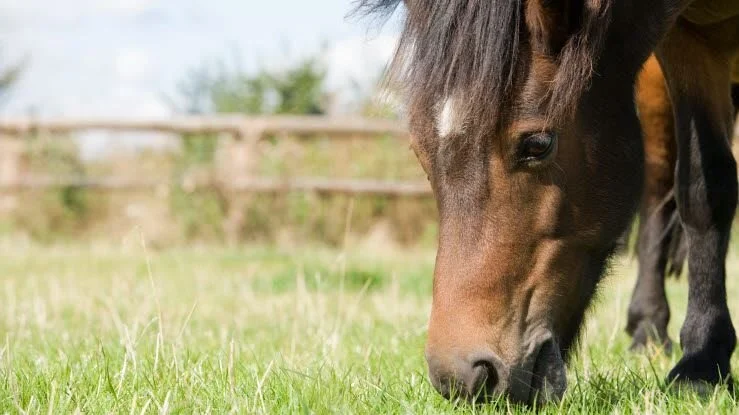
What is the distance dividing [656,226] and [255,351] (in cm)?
215

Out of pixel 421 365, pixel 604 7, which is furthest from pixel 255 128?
pixel 604 7

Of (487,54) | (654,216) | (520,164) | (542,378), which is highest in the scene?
(487,54)

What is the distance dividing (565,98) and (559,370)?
664 millimetres

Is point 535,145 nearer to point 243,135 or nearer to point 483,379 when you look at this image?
point 483,379

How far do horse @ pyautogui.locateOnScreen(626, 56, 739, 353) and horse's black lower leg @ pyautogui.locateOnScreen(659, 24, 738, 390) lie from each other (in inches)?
35.8

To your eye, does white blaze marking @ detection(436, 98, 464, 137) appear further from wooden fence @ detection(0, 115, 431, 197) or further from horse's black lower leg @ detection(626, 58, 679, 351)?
wooden fence @ detection(0, 115, 431, 197)

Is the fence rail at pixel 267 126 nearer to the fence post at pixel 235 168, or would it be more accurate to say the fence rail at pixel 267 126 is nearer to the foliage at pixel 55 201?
the fence post at pixel 235 168

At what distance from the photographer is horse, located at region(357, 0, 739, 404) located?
6.98 ft

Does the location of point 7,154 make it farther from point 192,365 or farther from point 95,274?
point 192,365

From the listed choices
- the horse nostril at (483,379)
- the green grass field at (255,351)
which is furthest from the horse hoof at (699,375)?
the horse nostril at (483,379)

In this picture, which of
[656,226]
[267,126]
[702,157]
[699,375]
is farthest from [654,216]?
[267,126]

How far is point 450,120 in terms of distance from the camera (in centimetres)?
219

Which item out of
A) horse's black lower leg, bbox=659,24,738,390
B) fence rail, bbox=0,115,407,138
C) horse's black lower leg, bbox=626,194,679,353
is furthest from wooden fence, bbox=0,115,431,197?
horse's black lower leg, bbox=659,24,738,390

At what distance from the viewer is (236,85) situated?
1300cm
